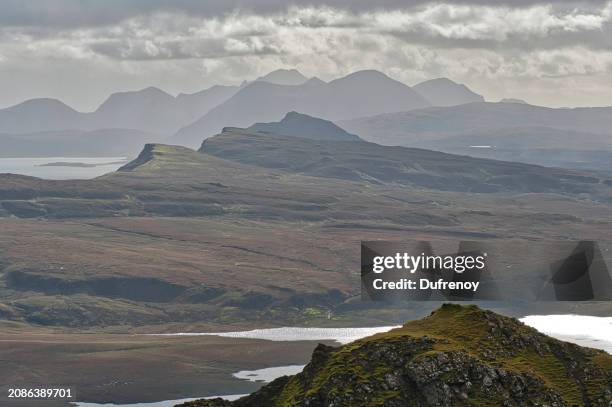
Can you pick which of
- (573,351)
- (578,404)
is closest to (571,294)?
(573,351)

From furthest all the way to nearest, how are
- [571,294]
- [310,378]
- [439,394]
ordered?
[571,294] → [310,378] → [439,394]

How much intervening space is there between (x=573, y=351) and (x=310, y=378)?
22.0 meters

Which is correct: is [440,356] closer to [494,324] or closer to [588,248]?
[494,324]

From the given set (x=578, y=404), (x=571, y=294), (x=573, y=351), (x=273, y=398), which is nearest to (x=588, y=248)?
(x=571, y=294)

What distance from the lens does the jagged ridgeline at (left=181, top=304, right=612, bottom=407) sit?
8450cm

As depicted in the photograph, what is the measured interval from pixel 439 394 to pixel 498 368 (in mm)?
5600

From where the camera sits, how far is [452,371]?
85.1m

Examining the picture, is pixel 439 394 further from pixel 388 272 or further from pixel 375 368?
pixel 388 272

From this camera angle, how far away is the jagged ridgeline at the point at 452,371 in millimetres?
84500

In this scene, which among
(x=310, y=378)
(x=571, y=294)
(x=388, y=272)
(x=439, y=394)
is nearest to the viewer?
(x=439, y=394)

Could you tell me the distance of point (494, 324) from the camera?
92.7 meters

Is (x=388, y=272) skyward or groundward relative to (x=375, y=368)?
skyward

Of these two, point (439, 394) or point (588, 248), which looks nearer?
point (439, 394)

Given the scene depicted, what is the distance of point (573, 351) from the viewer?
93.1 metres
